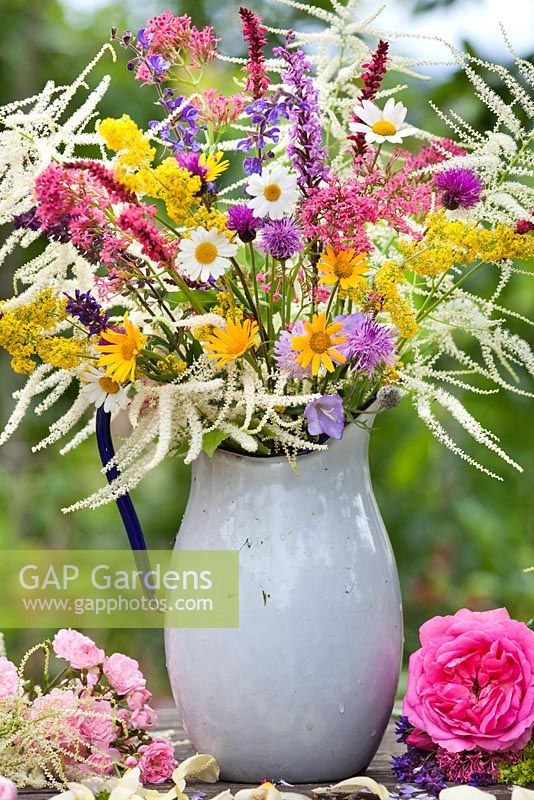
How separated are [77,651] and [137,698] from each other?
72 mm

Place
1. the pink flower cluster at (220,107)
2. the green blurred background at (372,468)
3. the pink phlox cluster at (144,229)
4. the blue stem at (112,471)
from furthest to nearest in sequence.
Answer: the green blurred background at (372,468)
the blue stem at (112,471)
the pink flower cluster at (220,107)
the pink phlox cluster at (144,229)

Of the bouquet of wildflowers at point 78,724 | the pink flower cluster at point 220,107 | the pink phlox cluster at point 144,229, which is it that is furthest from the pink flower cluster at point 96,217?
the bouquet of wildflowers at point 78,724

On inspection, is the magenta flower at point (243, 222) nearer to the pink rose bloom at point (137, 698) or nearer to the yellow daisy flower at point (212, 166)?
the yellow daisy flower at point (212, 166)

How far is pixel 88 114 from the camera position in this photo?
940 mm

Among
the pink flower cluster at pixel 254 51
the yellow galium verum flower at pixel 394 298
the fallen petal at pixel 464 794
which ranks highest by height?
the pink flower cluster at pixel 254 51

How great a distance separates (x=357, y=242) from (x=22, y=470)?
212 cm

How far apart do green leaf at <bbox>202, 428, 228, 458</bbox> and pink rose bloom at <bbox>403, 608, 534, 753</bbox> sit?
27 centimetres

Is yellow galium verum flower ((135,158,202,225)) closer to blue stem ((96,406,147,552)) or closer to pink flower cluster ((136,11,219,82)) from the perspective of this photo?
pink flower cluster ((136,11,219,82))

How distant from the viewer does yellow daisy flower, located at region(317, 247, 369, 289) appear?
87cm

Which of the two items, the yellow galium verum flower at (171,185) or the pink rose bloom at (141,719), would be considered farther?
the pink rose bloom at (141,719)

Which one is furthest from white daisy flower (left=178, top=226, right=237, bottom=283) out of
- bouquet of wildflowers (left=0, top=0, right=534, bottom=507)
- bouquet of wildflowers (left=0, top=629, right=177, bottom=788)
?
bouquet of wildflowers (left=0, top=629, right=177, bottom=788)

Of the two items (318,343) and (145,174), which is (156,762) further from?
(145,174)

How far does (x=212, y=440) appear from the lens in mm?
892

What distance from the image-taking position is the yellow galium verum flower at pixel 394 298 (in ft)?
2.92
